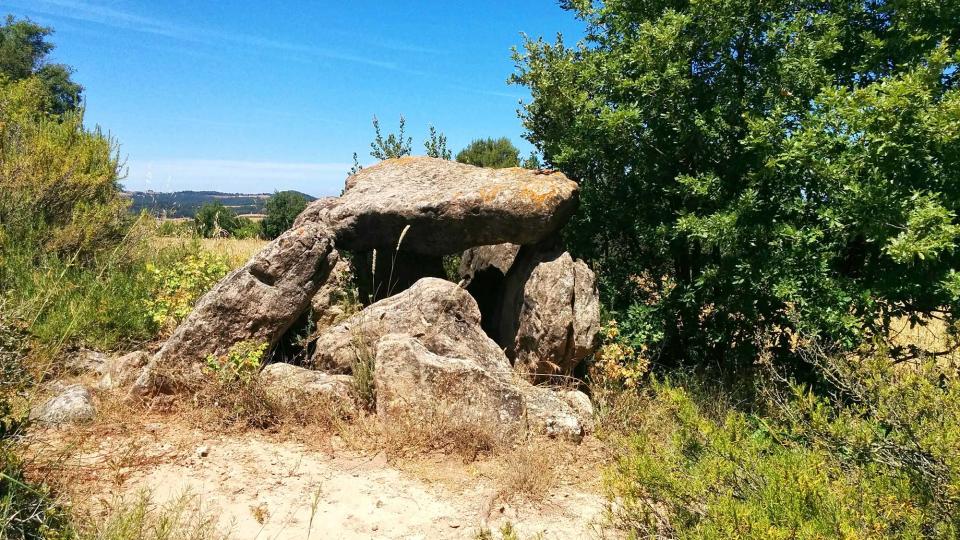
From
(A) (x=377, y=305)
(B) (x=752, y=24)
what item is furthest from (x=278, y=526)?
(B) (x=752, y=24)

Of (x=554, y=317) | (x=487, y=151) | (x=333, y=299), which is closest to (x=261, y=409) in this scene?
(x=333, y=299)

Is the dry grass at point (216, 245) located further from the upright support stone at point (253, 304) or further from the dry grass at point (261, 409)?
the dry grass at point (261, 409)

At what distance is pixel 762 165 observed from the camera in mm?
6742

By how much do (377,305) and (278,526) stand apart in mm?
3139

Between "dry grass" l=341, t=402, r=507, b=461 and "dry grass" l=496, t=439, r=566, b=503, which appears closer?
A: "dry grass" l=496, t=439, r=566, b=503

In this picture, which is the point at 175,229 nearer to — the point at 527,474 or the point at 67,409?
the point at 67,409

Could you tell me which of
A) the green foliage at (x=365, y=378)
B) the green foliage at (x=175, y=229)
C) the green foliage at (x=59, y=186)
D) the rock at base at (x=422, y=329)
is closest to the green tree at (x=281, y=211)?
the green foliage at (x=175, y=229)

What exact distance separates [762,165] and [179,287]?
22.8ft

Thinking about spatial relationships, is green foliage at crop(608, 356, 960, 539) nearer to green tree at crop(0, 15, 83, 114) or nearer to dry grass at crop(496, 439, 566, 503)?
dry grass at crop(496, 439, 566, 503)

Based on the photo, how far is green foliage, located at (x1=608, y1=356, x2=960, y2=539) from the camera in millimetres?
3008

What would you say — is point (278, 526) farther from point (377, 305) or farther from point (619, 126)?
point (619, 126)

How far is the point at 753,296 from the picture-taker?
6.88 m

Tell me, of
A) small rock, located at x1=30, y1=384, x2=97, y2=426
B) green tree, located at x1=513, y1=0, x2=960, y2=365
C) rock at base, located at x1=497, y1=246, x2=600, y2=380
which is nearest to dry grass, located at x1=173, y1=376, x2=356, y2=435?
small rock, located at x1=30, y1=384, x2=97, y2=426

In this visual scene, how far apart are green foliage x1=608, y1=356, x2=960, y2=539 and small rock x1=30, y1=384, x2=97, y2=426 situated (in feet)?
16.2
